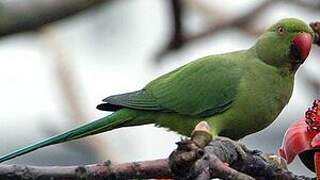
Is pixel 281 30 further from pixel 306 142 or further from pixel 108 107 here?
pixel 306 142

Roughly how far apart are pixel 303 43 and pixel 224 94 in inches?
11.2

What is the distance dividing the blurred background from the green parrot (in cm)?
17

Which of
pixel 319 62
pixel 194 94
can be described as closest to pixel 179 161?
pixel 194 94

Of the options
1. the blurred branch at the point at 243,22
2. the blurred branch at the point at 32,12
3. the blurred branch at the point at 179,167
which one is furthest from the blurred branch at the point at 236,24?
the blurred branch at the point at 179,167

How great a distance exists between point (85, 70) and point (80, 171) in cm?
536

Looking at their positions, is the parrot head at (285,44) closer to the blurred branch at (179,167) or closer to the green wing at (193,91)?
the green wing at (193,91)

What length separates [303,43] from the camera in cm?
177

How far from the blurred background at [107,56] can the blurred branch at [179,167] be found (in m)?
1.08

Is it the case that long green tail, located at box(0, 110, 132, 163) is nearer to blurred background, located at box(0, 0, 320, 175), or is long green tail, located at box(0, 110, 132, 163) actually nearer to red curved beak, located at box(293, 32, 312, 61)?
blurred background, located at box(0, 0, 320, 175)

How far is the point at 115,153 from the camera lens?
2676 mm

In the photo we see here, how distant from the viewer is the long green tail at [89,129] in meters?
1.61

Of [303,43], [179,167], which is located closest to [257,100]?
[303,43]

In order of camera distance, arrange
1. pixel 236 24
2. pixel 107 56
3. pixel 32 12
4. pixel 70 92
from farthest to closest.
→ 1. pixel 107 56
2. pixel 70 92
3. pixel 236 24
4. pixel 32 12

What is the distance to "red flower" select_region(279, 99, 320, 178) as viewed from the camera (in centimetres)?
127
